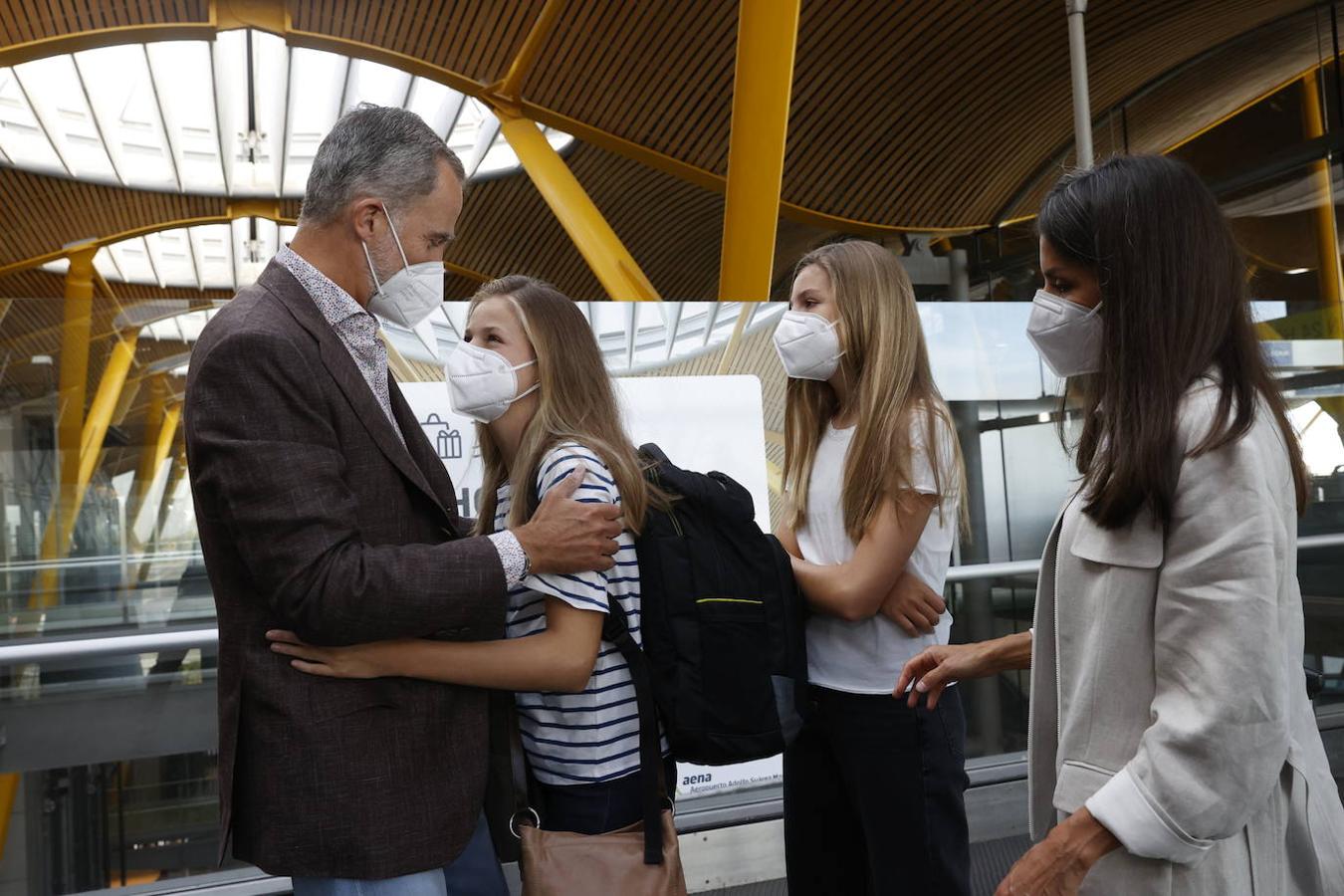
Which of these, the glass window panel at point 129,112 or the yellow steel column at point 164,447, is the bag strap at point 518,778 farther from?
the glass window panel at point 129,112

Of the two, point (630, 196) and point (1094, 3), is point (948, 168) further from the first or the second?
point (630, 196)

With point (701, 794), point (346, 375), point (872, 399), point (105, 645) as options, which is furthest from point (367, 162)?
point (701, 794)

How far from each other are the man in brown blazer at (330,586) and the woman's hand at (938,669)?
71 cm

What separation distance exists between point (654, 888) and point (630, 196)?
62.9 ft

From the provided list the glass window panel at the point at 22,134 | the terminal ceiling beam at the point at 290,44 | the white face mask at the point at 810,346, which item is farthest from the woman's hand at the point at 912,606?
the glass window panel at the point at 22,134

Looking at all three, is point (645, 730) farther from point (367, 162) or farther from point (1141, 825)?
point (367, 162)

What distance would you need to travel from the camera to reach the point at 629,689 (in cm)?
184

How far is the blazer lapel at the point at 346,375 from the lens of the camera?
169 cm

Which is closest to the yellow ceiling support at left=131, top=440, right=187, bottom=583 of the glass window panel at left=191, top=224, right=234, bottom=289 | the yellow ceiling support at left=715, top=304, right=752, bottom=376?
the yellow ceiling support at left=715, top=304, right=752, bottom=376

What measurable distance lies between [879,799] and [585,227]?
11069 mm

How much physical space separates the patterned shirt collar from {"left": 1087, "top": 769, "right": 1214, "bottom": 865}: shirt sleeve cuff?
1404mm

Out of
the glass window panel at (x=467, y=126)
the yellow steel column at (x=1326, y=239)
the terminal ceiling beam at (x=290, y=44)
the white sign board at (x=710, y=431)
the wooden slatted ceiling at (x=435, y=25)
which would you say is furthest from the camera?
the glass window panel at (x=467, y=126)

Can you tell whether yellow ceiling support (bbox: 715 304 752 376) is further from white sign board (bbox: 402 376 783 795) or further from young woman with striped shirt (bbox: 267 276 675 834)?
young woman with striped shirt (bbox: 267 276 675 834)

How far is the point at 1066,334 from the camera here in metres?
1.62
